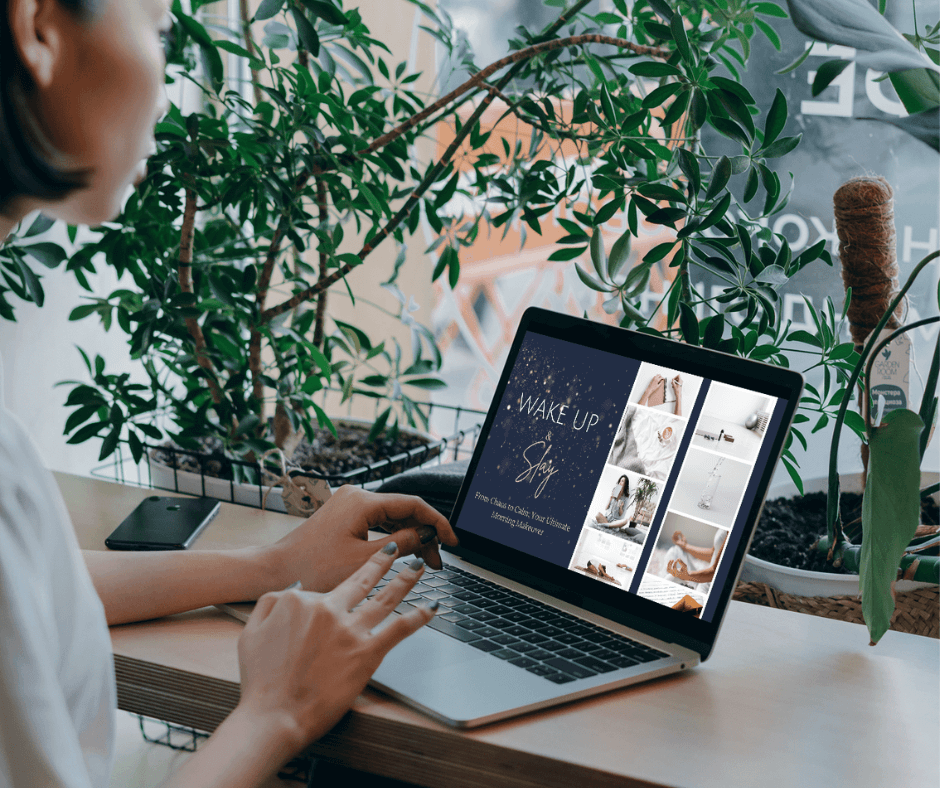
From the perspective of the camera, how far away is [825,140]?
124 centimetres

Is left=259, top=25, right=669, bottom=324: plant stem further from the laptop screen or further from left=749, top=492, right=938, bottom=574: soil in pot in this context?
left=749, top=492, right=938, bottom=574: soil in pot

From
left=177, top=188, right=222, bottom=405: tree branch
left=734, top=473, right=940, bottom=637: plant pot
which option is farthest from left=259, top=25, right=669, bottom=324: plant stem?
left=734, top=473, right=940, bottom=637: plant pot

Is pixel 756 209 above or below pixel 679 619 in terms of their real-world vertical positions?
above

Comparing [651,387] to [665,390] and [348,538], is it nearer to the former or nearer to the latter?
[665,390]

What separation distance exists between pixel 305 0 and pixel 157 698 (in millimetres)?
682

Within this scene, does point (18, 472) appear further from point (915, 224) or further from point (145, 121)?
point (915, 224)

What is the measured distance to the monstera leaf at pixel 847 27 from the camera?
56 centimetres

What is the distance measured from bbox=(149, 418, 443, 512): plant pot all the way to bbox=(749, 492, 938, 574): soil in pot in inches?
19.4

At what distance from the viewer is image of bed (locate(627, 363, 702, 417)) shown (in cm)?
68

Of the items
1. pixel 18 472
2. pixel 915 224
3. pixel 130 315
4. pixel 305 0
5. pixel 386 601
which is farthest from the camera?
pixel 915 224

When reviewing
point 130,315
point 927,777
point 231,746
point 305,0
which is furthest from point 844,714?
point 130,315

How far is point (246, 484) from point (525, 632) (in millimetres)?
543

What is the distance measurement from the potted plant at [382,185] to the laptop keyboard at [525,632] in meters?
0.31

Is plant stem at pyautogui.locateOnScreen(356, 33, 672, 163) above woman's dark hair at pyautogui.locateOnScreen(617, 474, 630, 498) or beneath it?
above
